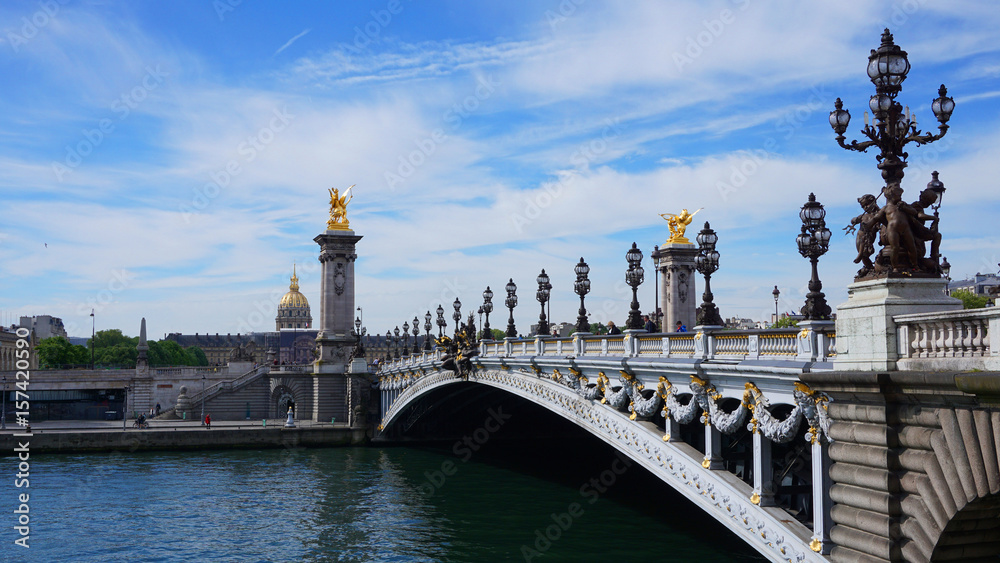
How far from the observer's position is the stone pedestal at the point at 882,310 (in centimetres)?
1207

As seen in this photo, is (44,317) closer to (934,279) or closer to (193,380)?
(193,380)

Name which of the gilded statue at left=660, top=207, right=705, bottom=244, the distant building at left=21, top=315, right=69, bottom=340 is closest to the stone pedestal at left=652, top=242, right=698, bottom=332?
the gilded statue at left=660, top=207, right=705, bottom=244

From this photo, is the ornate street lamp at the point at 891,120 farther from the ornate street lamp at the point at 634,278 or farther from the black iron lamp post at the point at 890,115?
the ornate street lamp at the point at 634,278

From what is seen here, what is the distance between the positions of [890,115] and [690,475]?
9510mm

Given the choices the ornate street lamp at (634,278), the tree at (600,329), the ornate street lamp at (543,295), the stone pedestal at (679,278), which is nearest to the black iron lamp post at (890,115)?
the ornate street lamp at (634,278)

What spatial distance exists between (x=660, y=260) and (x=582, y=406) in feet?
160

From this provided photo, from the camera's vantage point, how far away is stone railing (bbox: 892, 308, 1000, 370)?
10.4 metres

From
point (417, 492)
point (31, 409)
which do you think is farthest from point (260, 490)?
point (31, 409)

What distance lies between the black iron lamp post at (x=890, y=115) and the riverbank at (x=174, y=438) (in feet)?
157

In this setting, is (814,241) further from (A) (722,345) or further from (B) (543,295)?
(B) (543,295)

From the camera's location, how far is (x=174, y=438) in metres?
53.4

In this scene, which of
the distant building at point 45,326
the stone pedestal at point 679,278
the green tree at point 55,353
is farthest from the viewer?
the distant building at point 45,326

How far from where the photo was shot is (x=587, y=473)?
42625mm

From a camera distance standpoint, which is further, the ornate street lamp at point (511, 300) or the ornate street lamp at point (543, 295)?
the ornate street lamp at point (511, 300)
